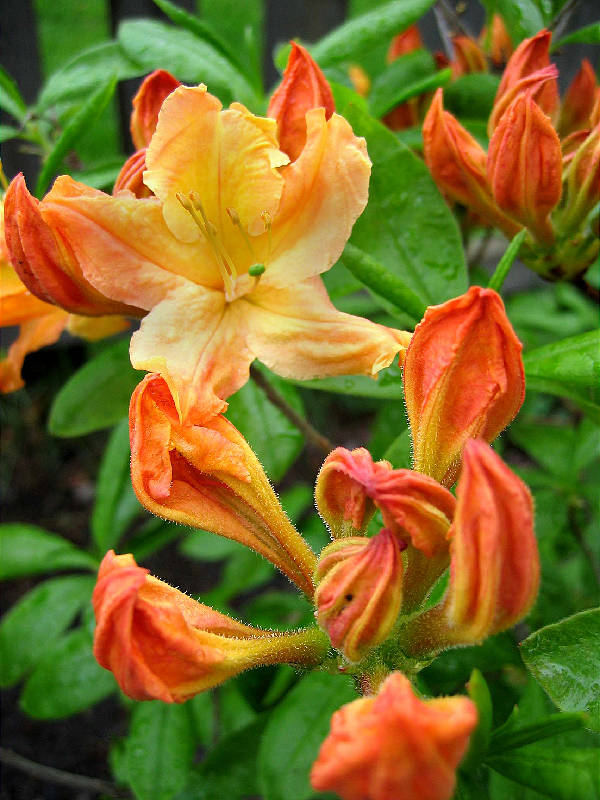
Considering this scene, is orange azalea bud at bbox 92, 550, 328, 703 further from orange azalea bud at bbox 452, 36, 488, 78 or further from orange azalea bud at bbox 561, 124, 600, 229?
orange azalea bud at bbox 452, 36, 488, 78

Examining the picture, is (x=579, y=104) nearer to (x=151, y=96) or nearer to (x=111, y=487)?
(x=151, y=96)

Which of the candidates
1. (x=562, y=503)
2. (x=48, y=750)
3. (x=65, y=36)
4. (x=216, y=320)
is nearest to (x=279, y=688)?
(x=562, y=503)

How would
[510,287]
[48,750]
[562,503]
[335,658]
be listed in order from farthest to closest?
[510,287] → [48,750] → [562,503] → [335,658]

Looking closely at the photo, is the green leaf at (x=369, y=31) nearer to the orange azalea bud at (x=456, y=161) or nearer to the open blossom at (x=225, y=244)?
the orange azalea bud at (x=456, y=161)

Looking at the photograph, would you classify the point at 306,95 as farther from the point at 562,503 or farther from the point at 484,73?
the point at 562,503

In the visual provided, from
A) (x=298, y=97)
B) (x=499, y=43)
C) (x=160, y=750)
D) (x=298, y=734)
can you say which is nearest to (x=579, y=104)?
(x=499, y=43)

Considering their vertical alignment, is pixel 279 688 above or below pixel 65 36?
below

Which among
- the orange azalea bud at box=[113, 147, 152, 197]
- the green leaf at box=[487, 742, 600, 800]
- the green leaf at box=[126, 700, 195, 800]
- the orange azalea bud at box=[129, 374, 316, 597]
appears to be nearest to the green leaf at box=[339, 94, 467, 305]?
the orange azalea bud at box=[113, 147, 152, 197]

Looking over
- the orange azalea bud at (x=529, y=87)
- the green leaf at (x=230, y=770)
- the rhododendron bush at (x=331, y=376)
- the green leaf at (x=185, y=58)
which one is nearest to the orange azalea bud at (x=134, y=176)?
the rhododendron bush at (x=331, y=376)
